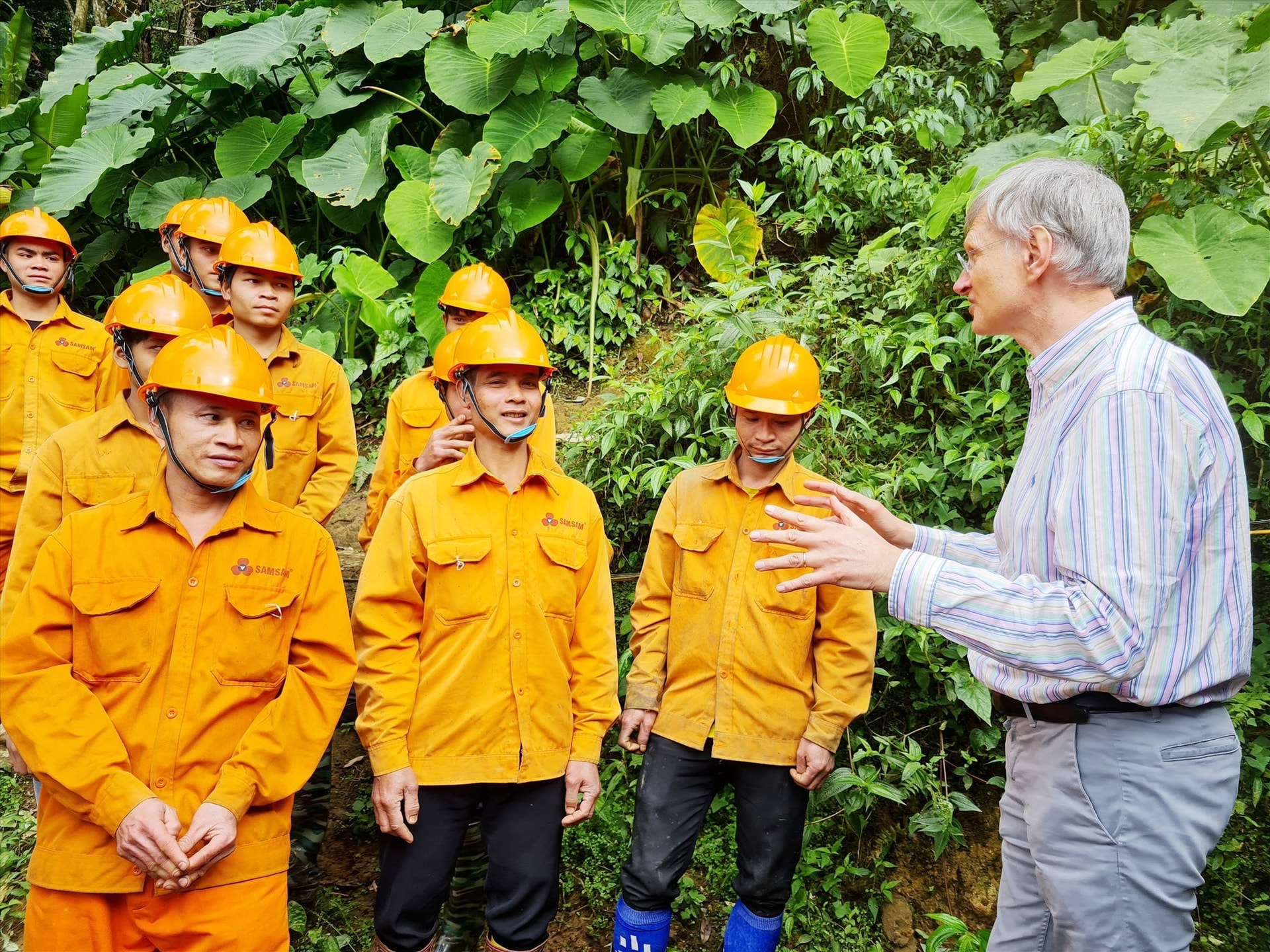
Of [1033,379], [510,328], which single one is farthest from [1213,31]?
[510,328]

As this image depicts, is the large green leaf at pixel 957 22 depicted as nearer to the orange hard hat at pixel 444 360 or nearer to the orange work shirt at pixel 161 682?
the orange hard hat at pixel 444 360

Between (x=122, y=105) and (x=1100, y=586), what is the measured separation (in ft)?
25.9

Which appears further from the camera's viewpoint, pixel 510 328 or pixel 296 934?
pixel 296 934

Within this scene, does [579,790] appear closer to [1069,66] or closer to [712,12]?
[1069,66]

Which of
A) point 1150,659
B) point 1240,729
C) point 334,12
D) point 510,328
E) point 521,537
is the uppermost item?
point 334,12

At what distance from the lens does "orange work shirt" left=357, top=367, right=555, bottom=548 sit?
12.3ft

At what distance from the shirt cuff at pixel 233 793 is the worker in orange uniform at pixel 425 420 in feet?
4.49

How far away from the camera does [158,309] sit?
9.65ft

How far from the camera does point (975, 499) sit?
3.74m

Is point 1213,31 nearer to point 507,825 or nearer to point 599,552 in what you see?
point 599,552

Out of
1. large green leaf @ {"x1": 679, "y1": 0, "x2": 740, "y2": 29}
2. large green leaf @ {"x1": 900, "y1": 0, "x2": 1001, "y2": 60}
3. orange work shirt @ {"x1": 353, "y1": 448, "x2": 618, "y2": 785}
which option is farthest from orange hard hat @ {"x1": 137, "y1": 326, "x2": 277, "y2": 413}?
large green leaf @ {"x1": 900, "y1": 0, "x2": 1001, "y2": 60}

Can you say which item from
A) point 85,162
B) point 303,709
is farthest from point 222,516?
point 85,162

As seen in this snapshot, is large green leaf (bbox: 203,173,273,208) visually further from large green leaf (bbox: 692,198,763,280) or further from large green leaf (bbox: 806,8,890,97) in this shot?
large green leaf (bbox: 806,8,890,97)

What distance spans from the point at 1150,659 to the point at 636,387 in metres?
3.26
